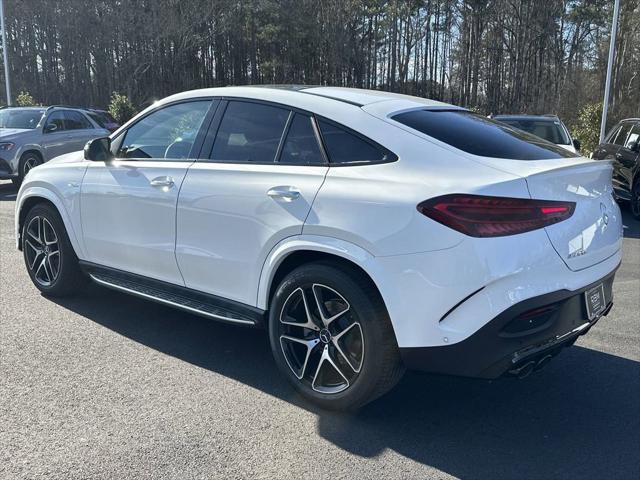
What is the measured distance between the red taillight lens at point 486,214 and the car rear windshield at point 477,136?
17.6 inches

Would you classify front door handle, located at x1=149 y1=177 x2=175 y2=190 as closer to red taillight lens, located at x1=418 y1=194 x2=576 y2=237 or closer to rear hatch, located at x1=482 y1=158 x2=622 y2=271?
red taillight lens, located at x1=418 y1=194 x2=576 y2=237

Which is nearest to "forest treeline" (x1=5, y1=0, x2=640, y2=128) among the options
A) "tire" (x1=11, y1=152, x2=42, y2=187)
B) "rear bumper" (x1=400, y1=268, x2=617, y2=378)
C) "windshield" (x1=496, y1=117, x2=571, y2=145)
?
"windshield" (x1=496, y1=117, x2=571, y2=145)

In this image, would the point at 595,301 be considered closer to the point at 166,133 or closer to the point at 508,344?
the point at 508,344

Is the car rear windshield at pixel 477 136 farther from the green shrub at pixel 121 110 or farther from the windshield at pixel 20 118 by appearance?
the green shrub at pixel 121 110

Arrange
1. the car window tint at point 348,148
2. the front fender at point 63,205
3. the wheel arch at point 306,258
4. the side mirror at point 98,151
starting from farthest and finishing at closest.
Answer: the front fender at point 63,205 → the side mirror at point 98,151 → the car window tint at point 348,148 → the wheel arch at point 306,258

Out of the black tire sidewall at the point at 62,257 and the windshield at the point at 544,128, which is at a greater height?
the windshield at the point at 544,128

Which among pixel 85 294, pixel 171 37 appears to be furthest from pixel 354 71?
pixel 85 294

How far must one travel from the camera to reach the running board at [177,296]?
3676 mm

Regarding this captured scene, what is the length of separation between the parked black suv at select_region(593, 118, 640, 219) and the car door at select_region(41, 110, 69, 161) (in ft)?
35.3

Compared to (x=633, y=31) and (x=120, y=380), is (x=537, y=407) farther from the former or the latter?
(x=633, y=31)

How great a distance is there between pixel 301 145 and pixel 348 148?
324 millimetres

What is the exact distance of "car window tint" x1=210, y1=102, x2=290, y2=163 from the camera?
3654 mm

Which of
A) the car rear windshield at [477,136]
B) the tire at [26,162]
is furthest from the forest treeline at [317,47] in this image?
the car rear windshield at [477,136]

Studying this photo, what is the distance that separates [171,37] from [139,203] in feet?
99.8
